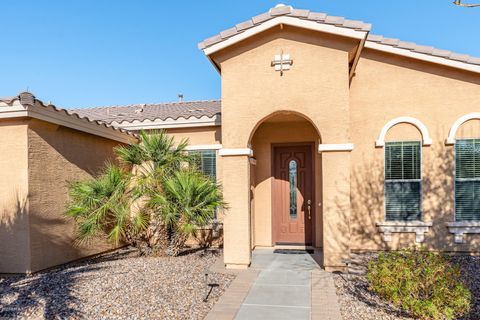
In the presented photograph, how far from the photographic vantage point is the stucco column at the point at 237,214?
24.6ft

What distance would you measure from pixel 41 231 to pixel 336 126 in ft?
23.5

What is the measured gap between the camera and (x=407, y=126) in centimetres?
872

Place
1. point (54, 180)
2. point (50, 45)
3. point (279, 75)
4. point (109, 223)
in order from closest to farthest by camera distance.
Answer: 1. point (279, 75)
2. point (54, 180)
3. point (109, 223)
4. point (50, 45)

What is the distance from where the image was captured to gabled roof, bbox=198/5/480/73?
6.96 m

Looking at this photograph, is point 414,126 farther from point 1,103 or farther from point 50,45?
point 50,45

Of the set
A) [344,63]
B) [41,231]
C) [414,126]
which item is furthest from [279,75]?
[41,231]

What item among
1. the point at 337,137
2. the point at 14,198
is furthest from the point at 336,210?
the point at 14,198

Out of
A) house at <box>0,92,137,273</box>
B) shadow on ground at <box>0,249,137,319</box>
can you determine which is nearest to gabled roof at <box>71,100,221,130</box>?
house at <box>0,92,137,273</box>

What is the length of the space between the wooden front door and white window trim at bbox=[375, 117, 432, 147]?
6.45 ft

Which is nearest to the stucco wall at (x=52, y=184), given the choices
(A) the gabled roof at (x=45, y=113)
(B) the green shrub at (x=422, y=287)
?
(A) the gabled roof at (x=45, y=113)

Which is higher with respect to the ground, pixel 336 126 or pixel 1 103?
pixel 1 103

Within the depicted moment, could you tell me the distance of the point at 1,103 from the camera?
6871 millimetres

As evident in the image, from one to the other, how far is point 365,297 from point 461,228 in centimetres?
464

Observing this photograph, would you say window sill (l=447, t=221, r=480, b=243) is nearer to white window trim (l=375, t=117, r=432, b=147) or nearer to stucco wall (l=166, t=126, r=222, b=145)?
white window trim (l=375, t=117, r=432, b=147)
